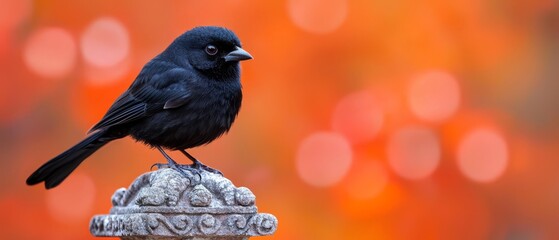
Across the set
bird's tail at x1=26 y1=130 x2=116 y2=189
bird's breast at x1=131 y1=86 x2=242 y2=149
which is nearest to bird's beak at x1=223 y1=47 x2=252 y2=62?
bird's breast at x1=131 y1=86 x2=242 y2=149

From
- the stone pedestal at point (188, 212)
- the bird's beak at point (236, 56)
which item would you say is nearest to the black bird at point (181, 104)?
the bird's beak at point (236, 56)

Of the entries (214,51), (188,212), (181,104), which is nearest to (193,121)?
(181,104)

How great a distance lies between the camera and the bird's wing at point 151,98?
203 inches

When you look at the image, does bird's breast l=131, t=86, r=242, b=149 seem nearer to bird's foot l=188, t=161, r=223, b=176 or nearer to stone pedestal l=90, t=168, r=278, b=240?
bird's foot l=188, t=161, r=223, b=176

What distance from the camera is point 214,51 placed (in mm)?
5277

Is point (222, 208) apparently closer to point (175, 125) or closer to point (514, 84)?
point (175, 125)

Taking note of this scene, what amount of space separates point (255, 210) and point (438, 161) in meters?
4.53

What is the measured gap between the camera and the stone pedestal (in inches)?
169

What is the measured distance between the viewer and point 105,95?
831 centimetres

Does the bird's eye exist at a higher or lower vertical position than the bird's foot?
higher

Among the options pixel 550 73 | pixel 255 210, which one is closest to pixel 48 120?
pixel 255 210

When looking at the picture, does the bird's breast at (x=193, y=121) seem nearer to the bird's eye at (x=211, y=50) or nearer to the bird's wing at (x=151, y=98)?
the bird's wing at (x=151, y=98)

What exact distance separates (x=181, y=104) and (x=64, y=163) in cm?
76

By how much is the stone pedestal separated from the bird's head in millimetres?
891
